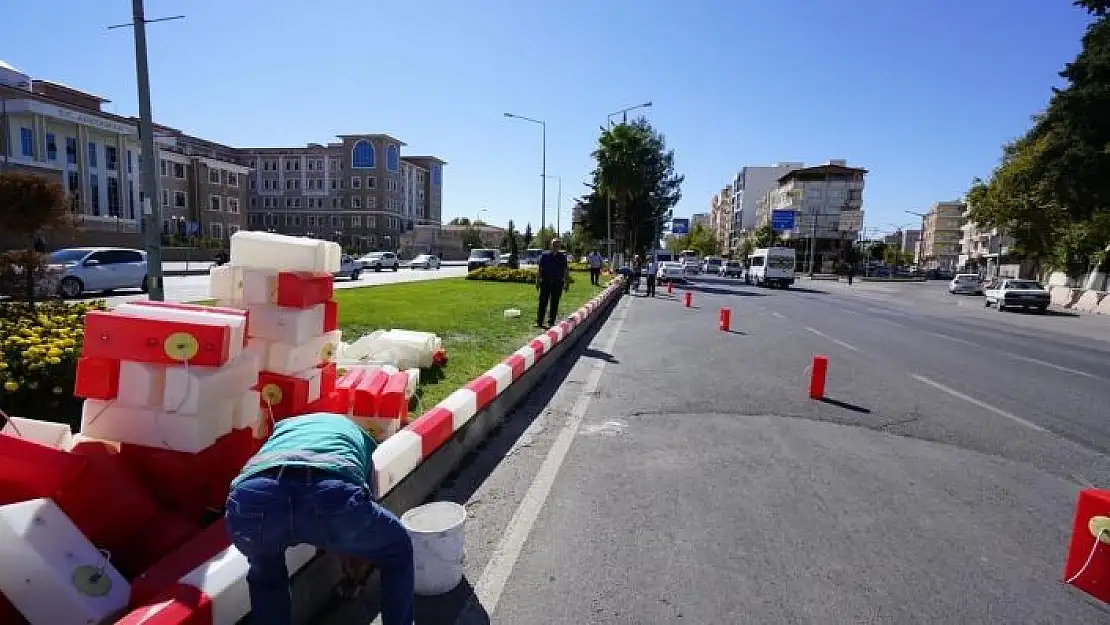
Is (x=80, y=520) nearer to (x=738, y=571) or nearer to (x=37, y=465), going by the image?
(x=37, y=465)

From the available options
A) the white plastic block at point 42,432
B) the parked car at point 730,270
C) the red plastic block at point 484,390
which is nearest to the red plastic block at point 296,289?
the white plastic block at point 42,432

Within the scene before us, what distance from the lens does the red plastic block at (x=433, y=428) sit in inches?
171

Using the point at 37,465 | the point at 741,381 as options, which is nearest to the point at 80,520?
the point at 37,465

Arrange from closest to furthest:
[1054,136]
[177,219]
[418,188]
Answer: [1054,136]
[177,219]
[418,188]

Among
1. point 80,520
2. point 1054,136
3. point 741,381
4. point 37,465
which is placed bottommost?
point 741,381

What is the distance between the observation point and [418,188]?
4478 inches

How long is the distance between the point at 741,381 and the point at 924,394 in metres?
2.35

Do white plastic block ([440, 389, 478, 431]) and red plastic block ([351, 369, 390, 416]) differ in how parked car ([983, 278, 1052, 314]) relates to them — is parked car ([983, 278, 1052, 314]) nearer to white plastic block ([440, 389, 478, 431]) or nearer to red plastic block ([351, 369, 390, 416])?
white plastic block ([440, 389, 478, 431])

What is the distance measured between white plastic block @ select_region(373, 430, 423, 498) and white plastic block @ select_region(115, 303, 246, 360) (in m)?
1.03

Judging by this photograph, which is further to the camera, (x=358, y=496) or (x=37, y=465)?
(x=37, y=465)

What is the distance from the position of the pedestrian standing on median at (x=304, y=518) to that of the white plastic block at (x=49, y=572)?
1.78 feet

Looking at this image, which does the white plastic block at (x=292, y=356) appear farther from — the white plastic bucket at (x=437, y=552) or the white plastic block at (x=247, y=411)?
the white plastic bucket at (x=437, y=552)

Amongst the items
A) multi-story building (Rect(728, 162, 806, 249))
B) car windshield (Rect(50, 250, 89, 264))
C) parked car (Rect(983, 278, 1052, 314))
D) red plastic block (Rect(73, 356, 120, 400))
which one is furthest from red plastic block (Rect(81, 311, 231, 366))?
multi-story building (Rect(728, 162, 806, 249))

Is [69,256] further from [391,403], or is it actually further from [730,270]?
Answer: [730,270]
